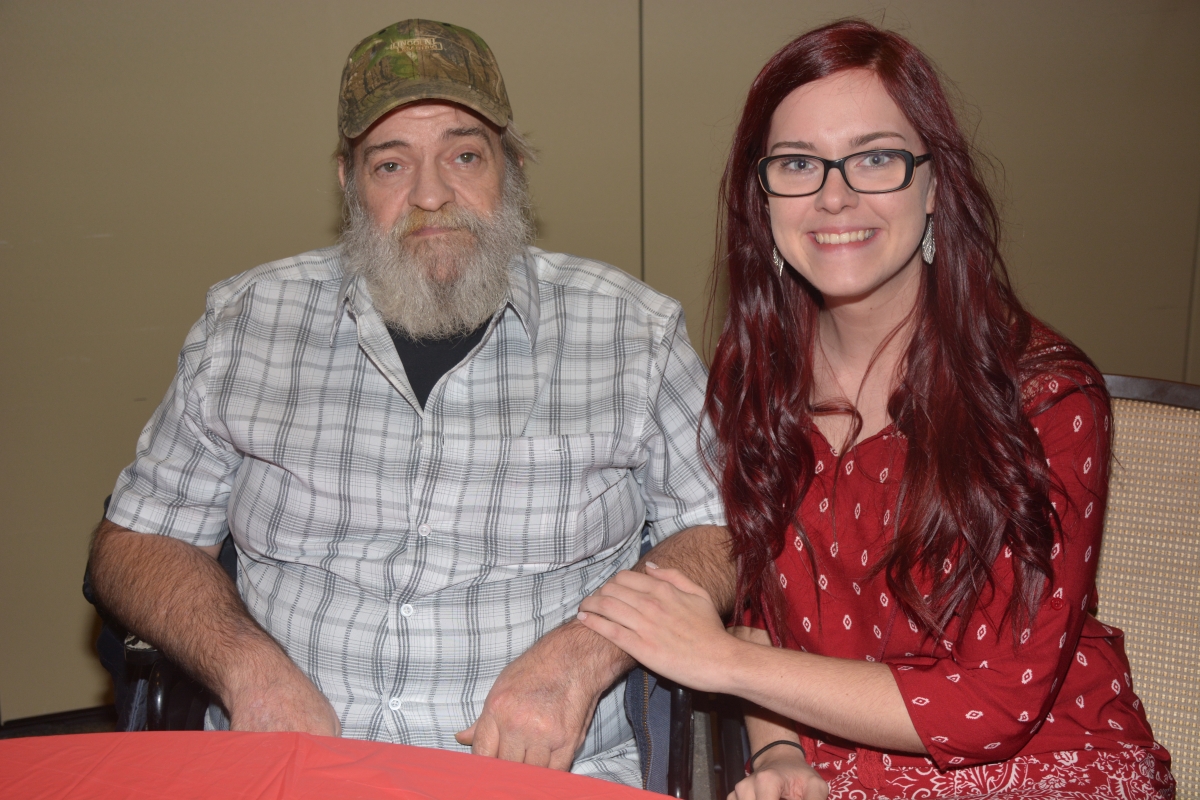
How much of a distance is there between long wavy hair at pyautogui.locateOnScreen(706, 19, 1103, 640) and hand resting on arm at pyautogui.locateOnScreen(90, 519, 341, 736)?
85 centimetres

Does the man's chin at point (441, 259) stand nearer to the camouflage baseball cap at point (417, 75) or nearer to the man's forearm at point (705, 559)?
the camouflage baseball cap at point (417, 75)

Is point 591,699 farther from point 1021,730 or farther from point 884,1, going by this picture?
point 884,1

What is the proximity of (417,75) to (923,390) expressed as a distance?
1201mm

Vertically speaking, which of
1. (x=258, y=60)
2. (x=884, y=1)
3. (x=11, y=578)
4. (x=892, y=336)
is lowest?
(x=11, y=578)

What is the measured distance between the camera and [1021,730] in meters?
1.39

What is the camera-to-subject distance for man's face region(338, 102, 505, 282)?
1.91m

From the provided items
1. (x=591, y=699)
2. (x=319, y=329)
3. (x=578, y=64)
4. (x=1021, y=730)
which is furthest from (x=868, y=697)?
(x=578, y=64)

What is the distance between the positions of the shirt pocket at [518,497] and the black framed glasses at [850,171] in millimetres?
615

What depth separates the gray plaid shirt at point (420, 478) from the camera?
1762 mm

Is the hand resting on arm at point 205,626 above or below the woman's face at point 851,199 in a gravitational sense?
below

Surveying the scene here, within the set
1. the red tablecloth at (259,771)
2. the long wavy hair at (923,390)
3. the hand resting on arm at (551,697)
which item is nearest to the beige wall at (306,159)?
the long wavy hair at (923,390)

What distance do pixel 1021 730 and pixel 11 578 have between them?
9.35 feet

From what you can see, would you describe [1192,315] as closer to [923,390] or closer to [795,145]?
[923,390]

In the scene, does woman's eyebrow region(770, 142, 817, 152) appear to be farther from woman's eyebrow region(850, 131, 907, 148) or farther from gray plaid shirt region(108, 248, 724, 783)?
gray plaid shirt region(108, 248, 724, 783)
